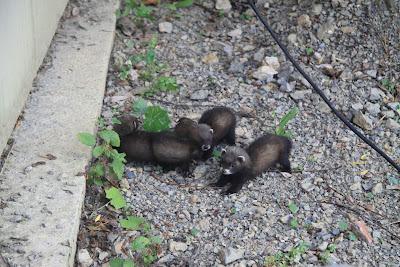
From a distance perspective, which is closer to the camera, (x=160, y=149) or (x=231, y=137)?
(x=160, y=149)

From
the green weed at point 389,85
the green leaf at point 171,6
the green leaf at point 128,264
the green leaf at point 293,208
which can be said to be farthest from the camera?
the green leaf at point 171,6

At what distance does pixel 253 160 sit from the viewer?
6.03 m

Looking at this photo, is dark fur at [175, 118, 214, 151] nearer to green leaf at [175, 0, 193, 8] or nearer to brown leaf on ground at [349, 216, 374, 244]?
brown leaf on ground at [349, 216, 374, 244]

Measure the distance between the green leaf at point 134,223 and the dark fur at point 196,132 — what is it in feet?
3.40

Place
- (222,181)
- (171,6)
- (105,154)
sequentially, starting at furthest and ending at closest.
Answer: (171,6) < (222,181) < (105,154)

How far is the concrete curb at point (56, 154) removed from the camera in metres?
4.72

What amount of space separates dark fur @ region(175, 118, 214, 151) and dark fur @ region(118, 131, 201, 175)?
5 cm

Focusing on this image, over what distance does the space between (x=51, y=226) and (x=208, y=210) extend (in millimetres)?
1313

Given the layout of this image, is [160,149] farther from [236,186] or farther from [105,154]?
[236,186]

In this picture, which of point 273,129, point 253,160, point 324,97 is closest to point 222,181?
point 253,160

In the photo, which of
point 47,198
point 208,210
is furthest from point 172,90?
point 47,198

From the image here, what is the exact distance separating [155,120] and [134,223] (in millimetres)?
1295

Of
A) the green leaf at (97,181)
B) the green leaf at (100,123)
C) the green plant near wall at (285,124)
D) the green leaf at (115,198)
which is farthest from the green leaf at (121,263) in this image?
the green plant near wall at (285,124)

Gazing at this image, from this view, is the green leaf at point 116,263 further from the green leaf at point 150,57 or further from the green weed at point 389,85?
the green weed at point 389,85
